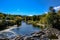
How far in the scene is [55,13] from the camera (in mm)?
16188

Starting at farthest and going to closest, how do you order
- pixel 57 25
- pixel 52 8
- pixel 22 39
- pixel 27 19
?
pixel 27 19 → pixel 52 8 → pixel 57 25 → pixel 22 39

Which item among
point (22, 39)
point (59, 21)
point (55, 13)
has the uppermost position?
point (55, 13)

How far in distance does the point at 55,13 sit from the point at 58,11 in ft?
4.01

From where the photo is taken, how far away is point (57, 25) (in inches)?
614

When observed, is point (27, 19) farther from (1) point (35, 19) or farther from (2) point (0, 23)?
(2) point (0, 23)

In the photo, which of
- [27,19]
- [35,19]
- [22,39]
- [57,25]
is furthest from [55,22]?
[27,19]

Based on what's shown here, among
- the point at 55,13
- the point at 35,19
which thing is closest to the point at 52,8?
the point at 55,13

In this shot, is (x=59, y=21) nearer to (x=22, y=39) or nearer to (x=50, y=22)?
(x=50, y=22)

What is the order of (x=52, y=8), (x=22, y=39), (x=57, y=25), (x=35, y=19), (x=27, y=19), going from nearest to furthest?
(x=22, y=39), (x=57, y=25), (x=52, y=8), (x=35, y=19), (x=27, y=19)

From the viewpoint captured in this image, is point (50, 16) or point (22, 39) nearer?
point (22, 39)

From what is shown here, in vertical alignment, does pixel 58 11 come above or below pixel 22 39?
above

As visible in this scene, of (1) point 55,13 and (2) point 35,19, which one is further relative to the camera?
(2) point 35,19

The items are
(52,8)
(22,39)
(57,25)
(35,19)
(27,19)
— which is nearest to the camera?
(22,39)

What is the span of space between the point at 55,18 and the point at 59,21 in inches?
25.0
